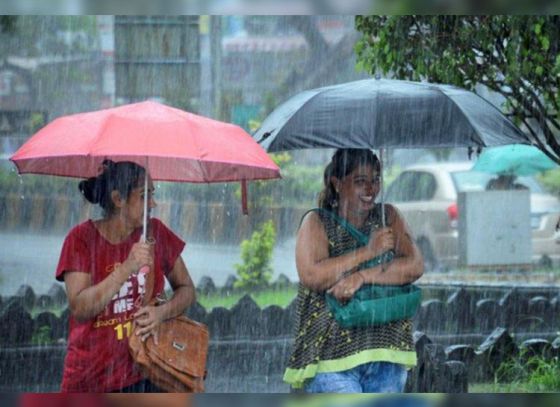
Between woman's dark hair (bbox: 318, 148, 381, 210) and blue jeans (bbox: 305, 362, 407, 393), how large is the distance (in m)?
0.79

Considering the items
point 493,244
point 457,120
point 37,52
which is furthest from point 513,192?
point 457,120

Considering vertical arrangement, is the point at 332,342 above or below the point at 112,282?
below

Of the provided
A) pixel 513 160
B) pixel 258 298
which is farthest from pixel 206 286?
pixel 513 160

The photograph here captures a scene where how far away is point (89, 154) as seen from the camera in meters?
5.60

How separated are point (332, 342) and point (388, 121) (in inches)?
42.8

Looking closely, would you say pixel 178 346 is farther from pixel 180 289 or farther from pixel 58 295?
pixel 58 295

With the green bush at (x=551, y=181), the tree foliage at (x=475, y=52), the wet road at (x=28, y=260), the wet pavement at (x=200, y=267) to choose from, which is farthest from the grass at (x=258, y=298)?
the green bush at (x=551, y=181)

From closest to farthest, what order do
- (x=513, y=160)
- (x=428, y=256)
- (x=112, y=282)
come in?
(x=112, y=282)
(x=513, y=160)
(x=428, y=256)

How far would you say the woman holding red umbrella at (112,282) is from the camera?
5.54 meters

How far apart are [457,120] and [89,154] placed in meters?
1.77

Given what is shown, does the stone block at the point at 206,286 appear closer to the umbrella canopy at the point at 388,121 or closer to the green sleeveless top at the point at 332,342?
the umbrella canopy at the point at 388,121

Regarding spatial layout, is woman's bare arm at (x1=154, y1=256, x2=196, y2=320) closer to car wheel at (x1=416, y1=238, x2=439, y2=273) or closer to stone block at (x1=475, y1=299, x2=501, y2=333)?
stone block at (x1=475, y1=299, x2=501, y2=333)

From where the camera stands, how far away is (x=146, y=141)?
18.7 feet

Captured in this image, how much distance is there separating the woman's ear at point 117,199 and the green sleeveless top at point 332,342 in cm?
94
